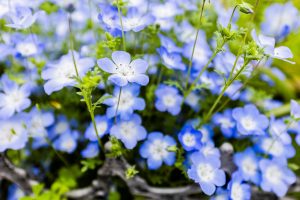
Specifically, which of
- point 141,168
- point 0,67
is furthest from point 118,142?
point 0,67

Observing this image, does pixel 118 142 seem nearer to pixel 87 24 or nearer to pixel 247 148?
pixel 247 148

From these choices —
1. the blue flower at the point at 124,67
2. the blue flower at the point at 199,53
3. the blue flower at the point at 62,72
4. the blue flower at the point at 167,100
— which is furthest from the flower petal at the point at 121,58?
the blue flower at the point at 199,53

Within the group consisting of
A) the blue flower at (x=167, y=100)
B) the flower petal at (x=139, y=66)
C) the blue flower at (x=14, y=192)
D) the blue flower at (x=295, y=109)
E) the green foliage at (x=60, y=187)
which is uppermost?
the flower petal at (x=139, y=66)

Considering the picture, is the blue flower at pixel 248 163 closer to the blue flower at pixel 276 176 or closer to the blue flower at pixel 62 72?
the blue flower at pixel 276 176

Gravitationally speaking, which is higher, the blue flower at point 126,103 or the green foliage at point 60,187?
the blue flower at point 126,103

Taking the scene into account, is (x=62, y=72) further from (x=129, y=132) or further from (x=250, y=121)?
(x=250, y=121)

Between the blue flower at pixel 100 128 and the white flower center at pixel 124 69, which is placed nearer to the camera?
the white flower center at pixel 124 69

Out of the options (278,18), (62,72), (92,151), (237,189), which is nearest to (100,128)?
(92,151)
